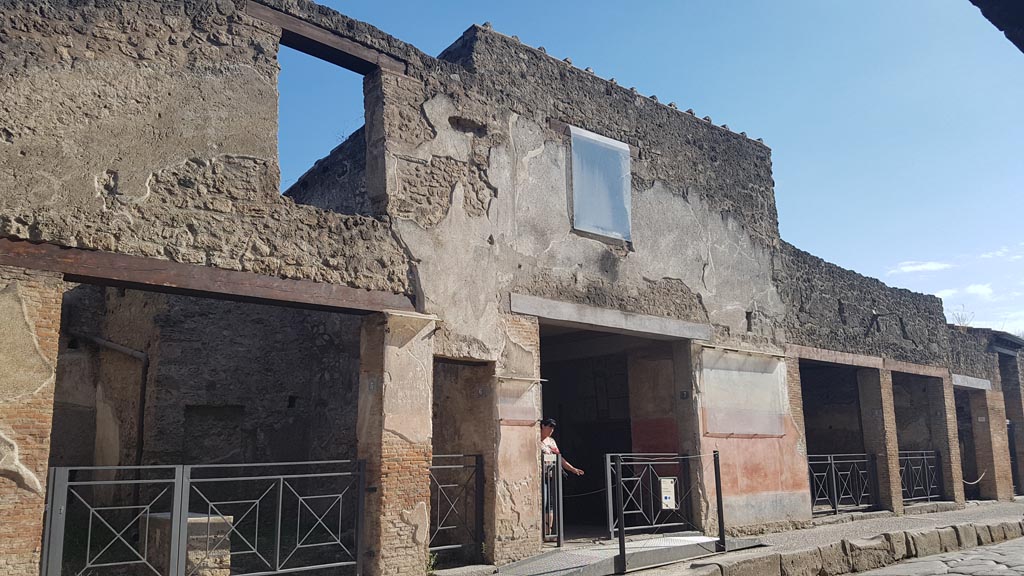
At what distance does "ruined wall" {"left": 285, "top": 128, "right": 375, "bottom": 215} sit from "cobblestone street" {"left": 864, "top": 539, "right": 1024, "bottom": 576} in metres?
6.86

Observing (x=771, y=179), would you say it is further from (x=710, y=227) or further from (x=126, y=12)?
(x=126, y=12)

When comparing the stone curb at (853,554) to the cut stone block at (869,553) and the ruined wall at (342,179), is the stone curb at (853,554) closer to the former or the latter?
the cut stone block at (869,553)

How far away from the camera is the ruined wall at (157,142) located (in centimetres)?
561

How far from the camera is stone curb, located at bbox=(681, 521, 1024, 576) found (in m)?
7.46

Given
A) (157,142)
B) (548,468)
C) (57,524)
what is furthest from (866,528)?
(157,142)

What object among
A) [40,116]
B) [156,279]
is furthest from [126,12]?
[156,279]

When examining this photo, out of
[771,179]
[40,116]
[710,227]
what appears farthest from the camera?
[771,179]

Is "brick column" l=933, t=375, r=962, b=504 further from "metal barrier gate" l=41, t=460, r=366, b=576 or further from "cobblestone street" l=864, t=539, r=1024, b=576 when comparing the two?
"metal barrier gate" l=41, t=460, r=366, b=576

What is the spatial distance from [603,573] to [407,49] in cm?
517

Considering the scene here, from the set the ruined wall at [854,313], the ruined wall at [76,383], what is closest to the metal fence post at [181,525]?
the ruined wall at [76,383]

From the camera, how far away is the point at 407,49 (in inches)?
308

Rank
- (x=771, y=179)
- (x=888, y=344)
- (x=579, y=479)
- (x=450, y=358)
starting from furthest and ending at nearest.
A: 1. (x=888, y=344)
2. (x=579, y=479)
3. (x=771, y=179)
4. (x=450, y=358)

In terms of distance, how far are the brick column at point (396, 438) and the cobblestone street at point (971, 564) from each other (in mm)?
4538

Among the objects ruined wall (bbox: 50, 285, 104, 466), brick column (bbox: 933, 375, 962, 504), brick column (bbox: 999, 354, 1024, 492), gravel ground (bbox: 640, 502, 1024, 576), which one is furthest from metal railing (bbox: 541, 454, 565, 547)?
brick column (bbox: 999, 354, 1024, 492)
